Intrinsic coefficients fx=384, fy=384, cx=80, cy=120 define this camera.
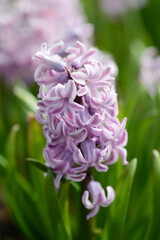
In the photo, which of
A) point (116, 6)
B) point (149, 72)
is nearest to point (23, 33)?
point (149, 72)

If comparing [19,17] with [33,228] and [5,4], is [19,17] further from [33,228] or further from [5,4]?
[33,228]

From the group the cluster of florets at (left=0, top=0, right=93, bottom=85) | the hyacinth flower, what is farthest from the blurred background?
the hyacinth flower

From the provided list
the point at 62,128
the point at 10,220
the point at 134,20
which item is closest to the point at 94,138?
the point at 62,128

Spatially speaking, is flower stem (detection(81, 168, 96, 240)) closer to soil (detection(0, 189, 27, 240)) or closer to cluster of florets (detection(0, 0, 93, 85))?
soil (detection(0, 189, 27, 240))

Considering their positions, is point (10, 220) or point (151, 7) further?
point (151, 7)

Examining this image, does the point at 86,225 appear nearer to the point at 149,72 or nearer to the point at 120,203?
the point at 120,203

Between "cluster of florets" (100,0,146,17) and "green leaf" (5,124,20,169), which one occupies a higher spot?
"cluster of florets" (100,0,146,17)
